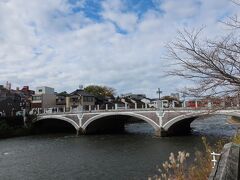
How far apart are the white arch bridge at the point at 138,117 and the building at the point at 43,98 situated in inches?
730

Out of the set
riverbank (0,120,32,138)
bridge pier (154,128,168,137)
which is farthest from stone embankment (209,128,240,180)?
riverbank (0,120,32,138)

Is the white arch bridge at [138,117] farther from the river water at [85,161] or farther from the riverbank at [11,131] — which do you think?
the river water at [85,161]

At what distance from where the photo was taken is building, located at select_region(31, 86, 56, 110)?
80.5 m

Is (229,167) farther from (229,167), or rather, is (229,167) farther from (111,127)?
(111,127)

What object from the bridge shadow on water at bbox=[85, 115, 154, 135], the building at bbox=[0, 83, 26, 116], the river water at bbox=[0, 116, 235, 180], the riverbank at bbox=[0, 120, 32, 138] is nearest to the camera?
the river water at bbox=[0, 116, 235, 180]

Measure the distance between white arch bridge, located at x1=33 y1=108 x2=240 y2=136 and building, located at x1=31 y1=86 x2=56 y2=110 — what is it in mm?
18543

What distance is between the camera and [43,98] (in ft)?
265

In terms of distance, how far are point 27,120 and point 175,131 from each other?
27.8 meters

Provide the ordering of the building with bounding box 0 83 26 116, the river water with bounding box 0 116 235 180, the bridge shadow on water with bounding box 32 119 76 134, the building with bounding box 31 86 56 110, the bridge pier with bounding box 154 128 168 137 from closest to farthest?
the river water with bounding box 0 116 235 180 → the bridge pier with bounding box 154 128 168 137 → the bridge shadow on water with bounding box 32 119 76 134 → the building with bounding box 0 83 26 116 → the building with bounding box 31 86 56 110

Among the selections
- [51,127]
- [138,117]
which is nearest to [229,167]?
[138,117]

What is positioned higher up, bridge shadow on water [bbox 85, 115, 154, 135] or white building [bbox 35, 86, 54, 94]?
white building [bbox 35, 86, 54, 94]

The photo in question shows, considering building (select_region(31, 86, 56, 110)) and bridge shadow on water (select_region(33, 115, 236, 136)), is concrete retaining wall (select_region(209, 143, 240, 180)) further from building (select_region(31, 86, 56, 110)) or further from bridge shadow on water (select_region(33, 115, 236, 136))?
building (select_region(31, 86, 56, 110))

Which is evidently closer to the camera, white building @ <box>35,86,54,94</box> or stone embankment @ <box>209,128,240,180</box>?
stone embankment @ <box>209,128,240,180</box>

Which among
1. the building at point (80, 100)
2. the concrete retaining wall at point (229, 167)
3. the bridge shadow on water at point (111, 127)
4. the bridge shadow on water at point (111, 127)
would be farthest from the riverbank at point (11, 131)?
the concrete retaining wall at point (229, 167)
